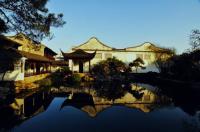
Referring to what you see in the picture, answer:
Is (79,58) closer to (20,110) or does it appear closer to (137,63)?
(137,63)

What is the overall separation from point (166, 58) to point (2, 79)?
38.5 metres

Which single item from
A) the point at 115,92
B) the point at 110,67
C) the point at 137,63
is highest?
the point at 137,63

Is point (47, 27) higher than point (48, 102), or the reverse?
point (47, 27)

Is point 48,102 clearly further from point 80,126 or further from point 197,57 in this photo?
point 197,57

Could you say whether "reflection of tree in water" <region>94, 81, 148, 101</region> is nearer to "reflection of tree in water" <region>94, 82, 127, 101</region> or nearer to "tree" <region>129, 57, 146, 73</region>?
"reflection of tree in water" <region>94, 82, 127, 101</region>

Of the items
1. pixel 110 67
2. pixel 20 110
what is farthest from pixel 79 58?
pixel 20 110

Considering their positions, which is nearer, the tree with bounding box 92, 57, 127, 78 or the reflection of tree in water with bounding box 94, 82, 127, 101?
the reflection of tree in water with bounding box 94, 82, 127, 101

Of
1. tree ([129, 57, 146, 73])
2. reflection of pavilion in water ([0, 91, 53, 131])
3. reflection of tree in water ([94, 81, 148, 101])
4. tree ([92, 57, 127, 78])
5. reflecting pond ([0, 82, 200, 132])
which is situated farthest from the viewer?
tree ([129, 57, 146, 73])

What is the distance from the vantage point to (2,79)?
25.9 meters

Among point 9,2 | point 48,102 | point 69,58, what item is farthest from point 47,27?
point 69,58

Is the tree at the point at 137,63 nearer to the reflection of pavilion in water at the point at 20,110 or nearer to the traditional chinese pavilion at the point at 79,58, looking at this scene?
the traditional chinese pavilion at the point at 79,58

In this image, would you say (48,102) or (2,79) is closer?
(48,102)

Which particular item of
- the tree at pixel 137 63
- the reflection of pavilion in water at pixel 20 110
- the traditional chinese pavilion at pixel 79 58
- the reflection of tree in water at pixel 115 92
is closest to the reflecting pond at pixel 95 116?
the reflection of pavilion in water at pixel 20 110

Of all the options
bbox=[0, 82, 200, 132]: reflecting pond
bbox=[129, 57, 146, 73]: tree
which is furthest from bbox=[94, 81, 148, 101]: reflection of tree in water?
bbox=[129, 57, 146, 73]: tree
